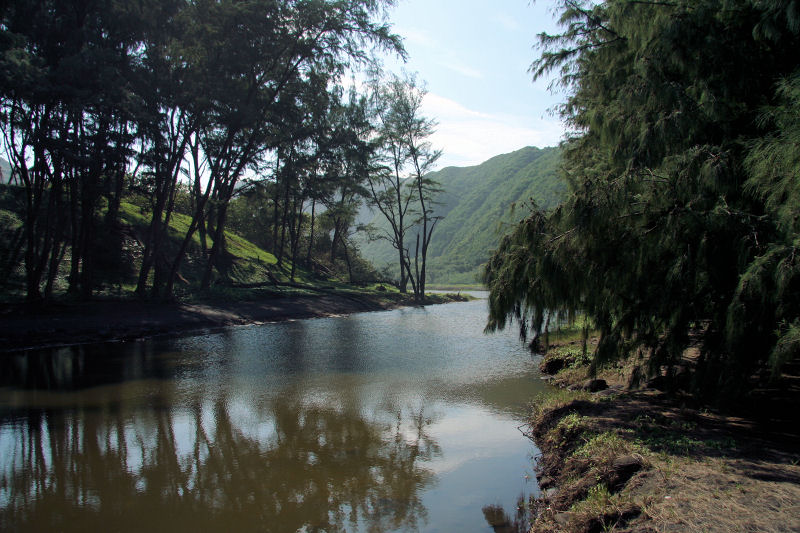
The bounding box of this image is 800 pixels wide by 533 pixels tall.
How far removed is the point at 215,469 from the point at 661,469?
5121 mm

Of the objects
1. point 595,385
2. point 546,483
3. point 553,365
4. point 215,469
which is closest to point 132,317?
point 215,469

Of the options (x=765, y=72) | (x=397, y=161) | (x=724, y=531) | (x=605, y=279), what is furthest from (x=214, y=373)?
(x=397, y=161)

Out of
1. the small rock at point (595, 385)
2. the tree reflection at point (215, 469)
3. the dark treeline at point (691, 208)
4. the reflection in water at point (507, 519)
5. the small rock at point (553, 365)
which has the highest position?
the dark treeline at point (691, 208)

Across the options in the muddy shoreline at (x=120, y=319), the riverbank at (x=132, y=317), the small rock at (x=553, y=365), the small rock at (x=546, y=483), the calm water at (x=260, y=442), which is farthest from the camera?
the riverbank at (x=132, y=317)

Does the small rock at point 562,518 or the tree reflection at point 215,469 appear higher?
the small rock at point 562,518

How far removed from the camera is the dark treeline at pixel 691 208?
482cm

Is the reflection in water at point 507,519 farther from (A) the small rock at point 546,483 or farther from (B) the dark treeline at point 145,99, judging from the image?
(B) the dark treeline at point 145,99

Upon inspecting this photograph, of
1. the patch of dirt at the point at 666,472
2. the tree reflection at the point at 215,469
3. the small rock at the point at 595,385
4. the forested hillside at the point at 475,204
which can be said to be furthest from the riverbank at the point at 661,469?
the forested hillside at the point at 475,204

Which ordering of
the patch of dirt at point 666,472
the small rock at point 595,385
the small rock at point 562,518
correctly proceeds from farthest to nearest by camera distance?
the small rock at point 595,385
the small rock at point 562,518
the patch of dirt at point 666,472

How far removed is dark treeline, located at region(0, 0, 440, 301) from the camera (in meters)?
16.5

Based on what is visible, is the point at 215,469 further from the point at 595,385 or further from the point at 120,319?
the point at 120,319

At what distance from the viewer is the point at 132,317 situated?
63.3ft

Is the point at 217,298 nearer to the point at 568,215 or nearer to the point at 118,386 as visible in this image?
the point at 118,386

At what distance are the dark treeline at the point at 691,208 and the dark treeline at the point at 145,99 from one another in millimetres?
16331
